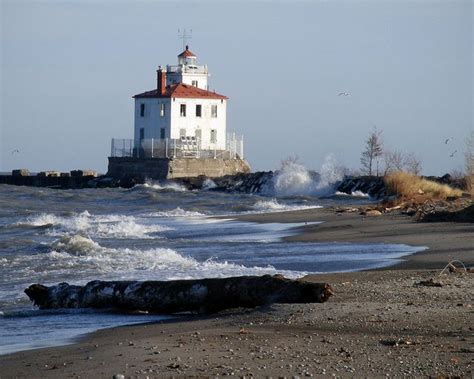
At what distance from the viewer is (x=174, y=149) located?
73.8 m

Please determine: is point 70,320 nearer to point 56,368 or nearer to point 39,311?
point 39,311

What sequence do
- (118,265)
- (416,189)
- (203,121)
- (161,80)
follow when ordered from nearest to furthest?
(118,265) → (416,189) → (161,80) → (203,121)

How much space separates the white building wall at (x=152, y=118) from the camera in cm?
7419

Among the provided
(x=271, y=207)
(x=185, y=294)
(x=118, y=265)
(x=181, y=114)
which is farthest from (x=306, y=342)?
(x=181, y=114)

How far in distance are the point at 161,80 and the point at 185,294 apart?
204 ft

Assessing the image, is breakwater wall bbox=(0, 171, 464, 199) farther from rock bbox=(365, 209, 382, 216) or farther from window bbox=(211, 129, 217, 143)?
rock bbox=(365, 209, 382, 216)

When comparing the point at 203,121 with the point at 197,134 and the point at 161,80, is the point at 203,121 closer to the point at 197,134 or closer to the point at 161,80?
the point at 197,134

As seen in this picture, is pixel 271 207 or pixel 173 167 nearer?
pixel 271 207

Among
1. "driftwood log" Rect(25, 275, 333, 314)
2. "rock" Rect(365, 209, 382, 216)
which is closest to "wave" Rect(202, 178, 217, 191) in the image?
"rock" Rect(365, 209, 382, 216)

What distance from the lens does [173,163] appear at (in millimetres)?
71812

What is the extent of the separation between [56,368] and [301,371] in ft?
7.54

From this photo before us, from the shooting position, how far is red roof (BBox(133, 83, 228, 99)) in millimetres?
74188

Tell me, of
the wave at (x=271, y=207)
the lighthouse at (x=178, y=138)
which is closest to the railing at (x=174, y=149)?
the lighthouse at (x=178, y=138)

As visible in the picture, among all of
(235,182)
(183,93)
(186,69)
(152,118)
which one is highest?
(186,69)
